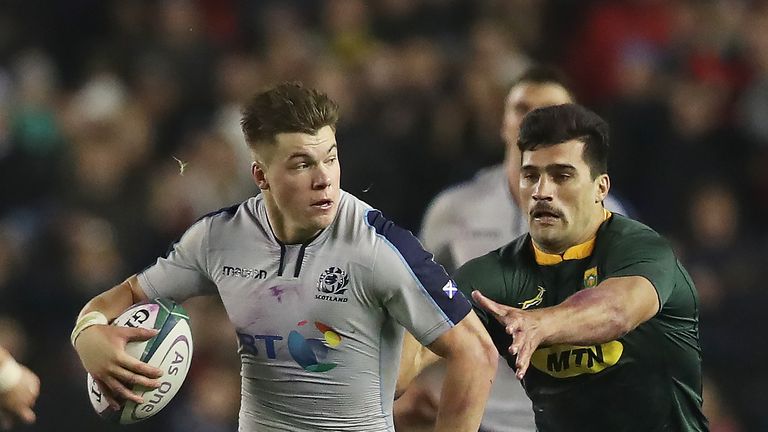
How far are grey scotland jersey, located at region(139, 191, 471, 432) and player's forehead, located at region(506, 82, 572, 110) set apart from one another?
1.62 m

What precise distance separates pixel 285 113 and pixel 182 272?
29.0 inches

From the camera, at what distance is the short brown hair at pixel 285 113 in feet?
15.6

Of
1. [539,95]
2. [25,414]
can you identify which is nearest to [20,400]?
[25,414]

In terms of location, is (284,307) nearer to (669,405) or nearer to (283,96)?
(283,96)

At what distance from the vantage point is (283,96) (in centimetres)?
482

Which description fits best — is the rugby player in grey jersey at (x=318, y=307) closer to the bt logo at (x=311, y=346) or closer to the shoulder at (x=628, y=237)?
the bt logo at (x=311, y=346)

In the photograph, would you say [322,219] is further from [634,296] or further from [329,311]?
[634,296]

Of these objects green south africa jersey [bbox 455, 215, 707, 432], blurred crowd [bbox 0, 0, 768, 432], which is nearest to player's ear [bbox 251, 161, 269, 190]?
green south africa jersey [bbox 455, 215, 707, 432]

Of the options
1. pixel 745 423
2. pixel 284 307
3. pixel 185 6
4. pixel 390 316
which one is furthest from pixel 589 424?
pixel 185 6

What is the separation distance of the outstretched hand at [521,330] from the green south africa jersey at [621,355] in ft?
1.71

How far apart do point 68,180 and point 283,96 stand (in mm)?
5055

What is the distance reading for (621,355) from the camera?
5.00m

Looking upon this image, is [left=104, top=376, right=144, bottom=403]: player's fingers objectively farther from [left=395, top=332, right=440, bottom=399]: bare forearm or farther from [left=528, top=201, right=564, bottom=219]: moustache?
[left=528, top=201, right=564, bottom=219]: moustache

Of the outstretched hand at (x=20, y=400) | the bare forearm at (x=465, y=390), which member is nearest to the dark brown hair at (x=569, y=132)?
the bare forearm at (x=465, y=390)
